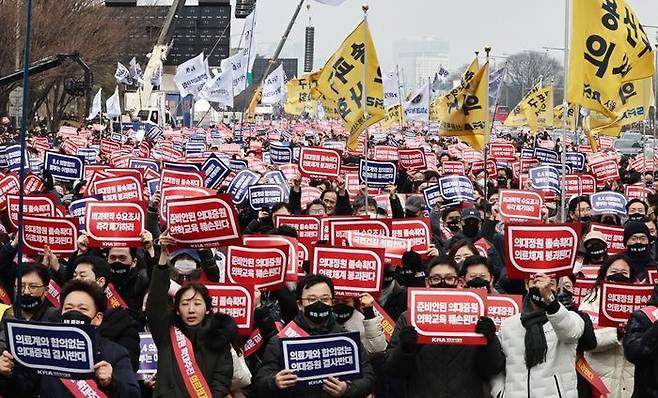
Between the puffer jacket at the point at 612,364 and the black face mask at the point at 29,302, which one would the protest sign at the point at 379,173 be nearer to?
the puffer jacket at the point at 612,364

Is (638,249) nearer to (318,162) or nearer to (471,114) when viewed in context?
(471,114)

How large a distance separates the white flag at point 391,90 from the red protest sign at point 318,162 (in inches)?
728

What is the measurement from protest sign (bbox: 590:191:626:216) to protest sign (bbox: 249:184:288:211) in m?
3.33

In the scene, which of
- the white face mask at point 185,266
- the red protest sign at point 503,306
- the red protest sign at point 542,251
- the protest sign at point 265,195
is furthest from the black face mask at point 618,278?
the protest sign at point 265,195

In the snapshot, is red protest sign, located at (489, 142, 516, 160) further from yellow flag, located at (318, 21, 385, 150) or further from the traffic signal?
the traffic signal

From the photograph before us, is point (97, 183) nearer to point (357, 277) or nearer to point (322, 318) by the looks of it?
point (357, 277)

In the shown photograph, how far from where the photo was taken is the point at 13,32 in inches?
2105

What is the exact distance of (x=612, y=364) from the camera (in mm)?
8555

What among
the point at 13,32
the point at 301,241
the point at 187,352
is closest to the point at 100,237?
the point at 301,241

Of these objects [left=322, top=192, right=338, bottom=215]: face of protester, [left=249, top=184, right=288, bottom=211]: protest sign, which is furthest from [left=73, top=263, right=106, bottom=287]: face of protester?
[left=249, top=184, right=288, bottom=211]: protest sign

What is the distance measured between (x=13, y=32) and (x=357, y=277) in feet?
153

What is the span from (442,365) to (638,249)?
3757mm

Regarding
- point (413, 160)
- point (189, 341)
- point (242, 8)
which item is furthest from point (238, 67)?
point (242, 8)

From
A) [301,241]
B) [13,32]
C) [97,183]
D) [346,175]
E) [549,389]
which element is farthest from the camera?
[13,32]
